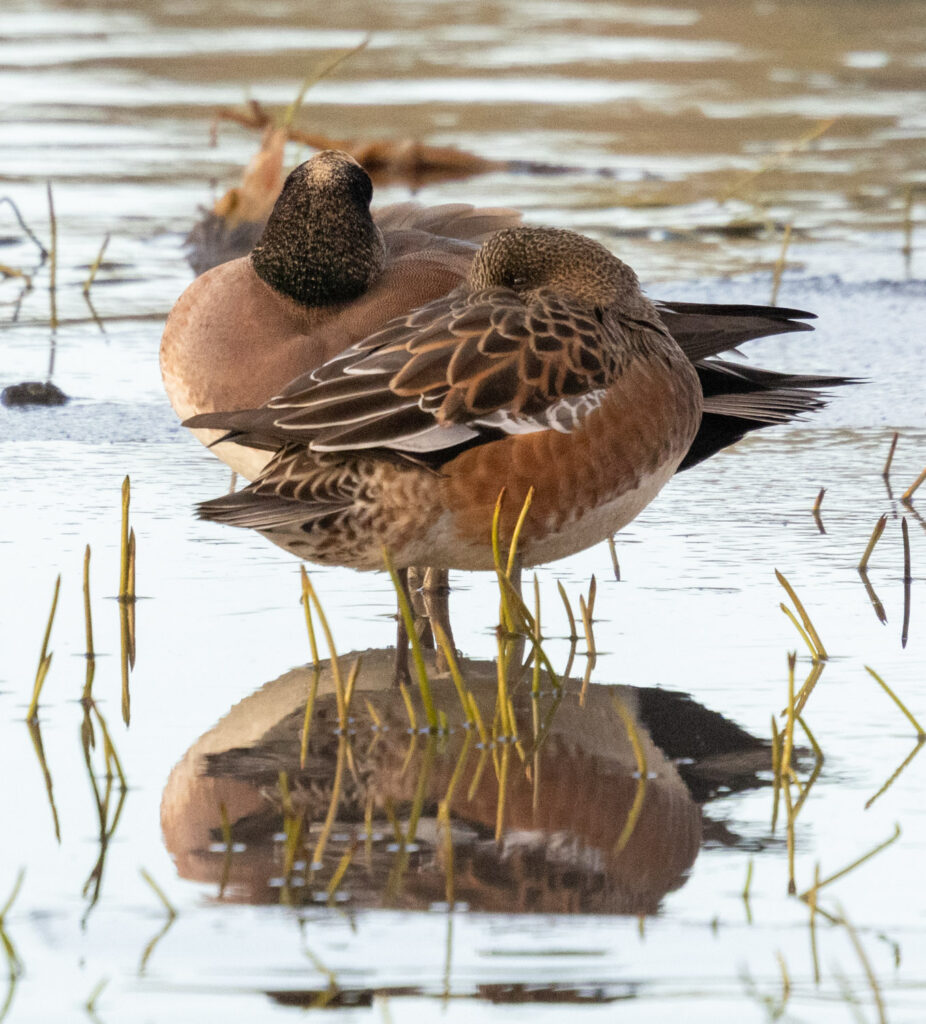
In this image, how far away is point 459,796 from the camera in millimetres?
2701

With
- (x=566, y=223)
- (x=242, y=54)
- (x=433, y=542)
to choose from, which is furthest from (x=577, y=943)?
(x=242, y=54)

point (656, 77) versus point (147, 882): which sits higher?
point (656, 77)

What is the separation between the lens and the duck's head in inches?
159

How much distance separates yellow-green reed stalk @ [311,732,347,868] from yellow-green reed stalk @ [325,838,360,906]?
0.03 meters

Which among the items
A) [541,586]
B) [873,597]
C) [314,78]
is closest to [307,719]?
[541,586]

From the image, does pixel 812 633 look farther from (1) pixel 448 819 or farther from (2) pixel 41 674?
(2) pixel 41 674

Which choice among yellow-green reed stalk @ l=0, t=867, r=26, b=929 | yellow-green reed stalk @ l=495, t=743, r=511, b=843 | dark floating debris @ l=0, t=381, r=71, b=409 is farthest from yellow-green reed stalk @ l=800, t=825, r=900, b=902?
dark floating debris @ l=0, t=381, r=71, b=409

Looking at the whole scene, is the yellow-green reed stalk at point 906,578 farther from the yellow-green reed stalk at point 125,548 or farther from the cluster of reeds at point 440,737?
the yellow-green reed stalk at point 125,548

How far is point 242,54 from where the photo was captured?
1284 cm

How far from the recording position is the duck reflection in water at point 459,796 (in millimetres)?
2402

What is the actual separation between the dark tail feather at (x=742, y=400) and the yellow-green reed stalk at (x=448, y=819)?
149cm

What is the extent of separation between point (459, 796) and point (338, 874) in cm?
40

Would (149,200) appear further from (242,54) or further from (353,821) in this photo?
(353,821)

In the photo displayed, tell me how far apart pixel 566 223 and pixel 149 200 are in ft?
7.01
